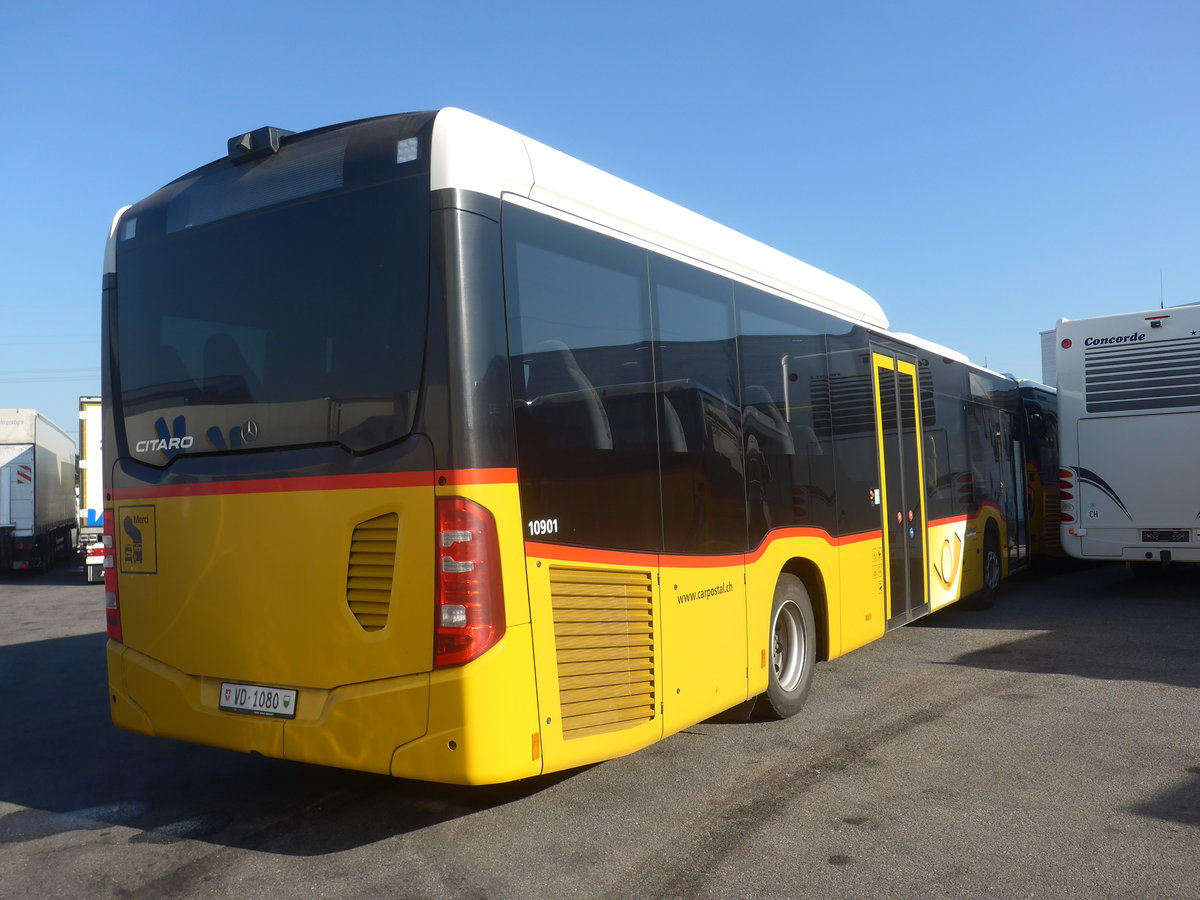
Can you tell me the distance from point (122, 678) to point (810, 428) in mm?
4728

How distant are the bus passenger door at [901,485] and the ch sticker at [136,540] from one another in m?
5.80

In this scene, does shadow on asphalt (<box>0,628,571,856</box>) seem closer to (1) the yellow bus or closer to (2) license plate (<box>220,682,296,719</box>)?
(1) the yellow bus

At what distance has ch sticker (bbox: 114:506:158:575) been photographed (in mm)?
5133

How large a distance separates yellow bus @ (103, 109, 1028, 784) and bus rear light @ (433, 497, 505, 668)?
0.01 m

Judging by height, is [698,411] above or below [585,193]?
below

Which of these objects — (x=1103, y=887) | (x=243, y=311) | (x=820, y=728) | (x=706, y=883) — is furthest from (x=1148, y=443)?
(x=243, y=311)

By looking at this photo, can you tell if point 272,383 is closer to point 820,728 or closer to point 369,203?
point 369,203

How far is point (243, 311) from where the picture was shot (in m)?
4.80

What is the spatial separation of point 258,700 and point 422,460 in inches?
58.5

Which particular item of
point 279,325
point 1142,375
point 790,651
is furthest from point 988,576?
point 279,325

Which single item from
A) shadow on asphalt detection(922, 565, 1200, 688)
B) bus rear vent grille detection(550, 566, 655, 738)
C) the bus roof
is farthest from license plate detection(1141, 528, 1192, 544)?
bus rear vent grille detection(550, 566, 655, 738)

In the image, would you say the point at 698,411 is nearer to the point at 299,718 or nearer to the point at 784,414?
the point at 784,414

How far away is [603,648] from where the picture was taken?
4.71m

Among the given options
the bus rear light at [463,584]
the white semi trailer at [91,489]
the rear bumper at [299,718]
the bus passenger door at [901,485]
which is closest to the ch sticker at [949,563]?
the bus passenger door at [901,485]
